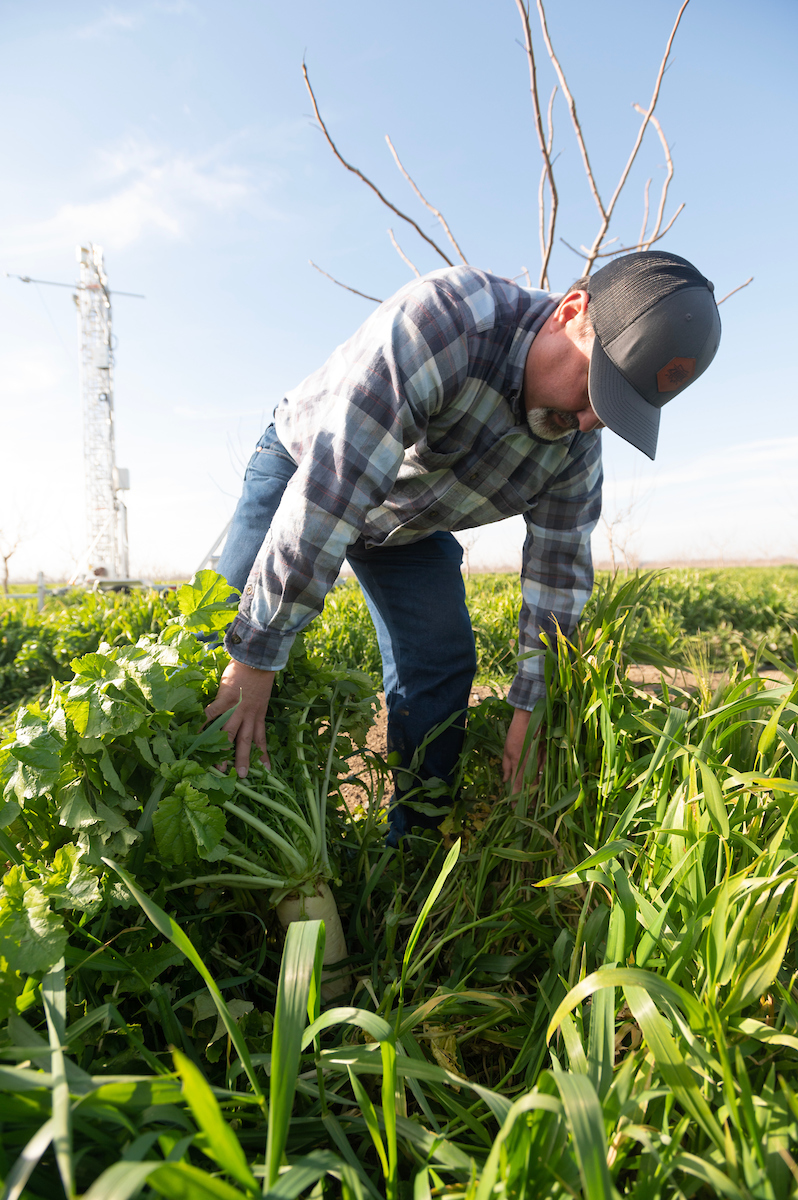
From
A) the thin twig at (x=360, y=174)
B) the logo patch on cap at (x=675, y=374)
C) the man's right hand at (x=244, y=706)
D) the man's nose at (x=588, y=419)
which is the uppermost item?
the thin twig at (x=360, y=174)

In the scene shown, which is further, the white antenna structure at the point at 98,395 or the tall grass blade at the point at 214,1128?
the white antenna structure at the point at 98,395

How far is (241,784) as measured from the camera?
123cm

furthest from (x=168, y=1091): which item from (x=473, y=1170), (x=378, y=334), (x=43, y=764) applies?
(x=378, y=334)

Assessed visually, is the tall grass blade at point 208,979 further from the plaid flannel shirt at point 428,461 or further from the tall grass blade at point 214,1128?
the plaid flannel shirt at point 428,461

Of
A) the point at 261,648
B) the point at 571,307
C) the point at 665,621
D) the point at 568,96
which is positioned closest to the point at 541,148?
the point at 568,96

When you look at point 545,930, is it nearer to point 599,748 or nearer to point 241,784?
point 599,748

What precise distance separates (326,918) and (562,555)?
1.23 meters

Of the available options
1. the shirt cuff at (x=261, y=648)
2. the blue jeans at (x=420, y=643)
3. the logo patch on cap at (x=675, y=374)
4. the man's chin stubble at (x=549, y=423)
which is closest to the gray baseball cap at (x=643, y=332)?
the logo patch on cap at (x=675, y=374)

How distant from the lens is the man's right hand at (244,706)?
4.22 ft

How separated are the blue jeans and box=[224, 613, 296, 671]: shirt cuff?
2.61ft

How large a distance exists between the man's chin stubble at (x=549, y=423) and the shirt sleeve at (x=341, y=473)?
1.21ft

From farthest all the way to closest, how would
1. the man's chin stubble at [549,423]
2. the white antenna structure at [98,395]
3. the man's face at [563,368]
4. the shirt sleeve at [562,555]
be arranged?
the white antenna structure at [98,395]
the shirt sleeve at [562,555]
the man's chin stubble at [549,423]
the man's face at [563,368]

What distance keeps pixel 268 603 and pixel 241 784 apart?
368 mm

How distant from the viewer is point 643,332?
1.47m
